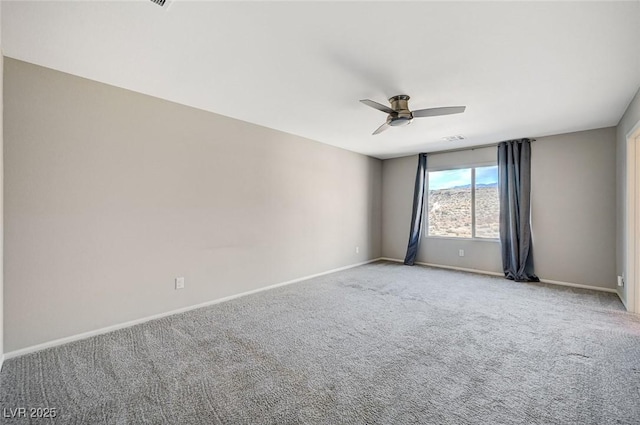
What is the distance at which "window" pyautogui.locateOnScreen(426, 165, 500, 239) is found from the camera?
5.46 metres

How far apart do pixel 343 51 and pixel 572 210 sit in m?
4.70

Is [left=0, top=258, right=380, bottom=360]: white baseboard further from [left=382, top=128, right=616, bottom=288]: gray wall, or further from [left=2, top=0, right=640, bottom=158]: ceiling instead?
[left=382, top=128, right=616, bottom=288]: gray wall

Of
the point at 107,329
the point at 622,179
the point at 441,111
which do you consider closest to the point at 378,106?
the point at 441,111

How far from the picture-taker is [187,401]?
1.79m

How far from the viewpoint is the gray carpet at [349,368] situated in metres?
1.71

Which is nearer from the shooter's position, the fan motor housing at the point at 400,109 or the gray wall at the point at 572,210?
the fan motor housing at the point at 400,109

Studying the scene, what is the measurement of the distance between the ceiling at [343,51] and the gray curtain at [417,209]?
254 cm

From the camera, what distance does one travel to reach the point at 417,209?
6160mm

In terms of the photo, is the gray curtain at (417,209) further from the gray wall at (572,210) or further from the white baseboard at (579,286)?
the white baseboard at (579,286)

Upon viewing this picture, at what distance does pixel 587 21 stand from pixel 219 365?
11.6 ft

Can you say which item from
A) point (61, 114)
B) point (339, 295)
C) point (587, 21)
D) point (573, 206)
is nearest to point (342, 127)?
point (339, 295)

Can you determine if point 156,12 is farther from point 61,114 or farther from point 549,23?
point 549,23

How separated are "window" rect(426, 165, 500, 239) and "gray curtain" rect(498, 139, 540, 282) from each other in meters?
0.26

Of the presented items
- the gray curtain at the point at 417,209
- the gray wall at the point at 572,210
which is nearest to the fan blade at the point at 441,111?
Answer: the gray wall at the point at 572,210
